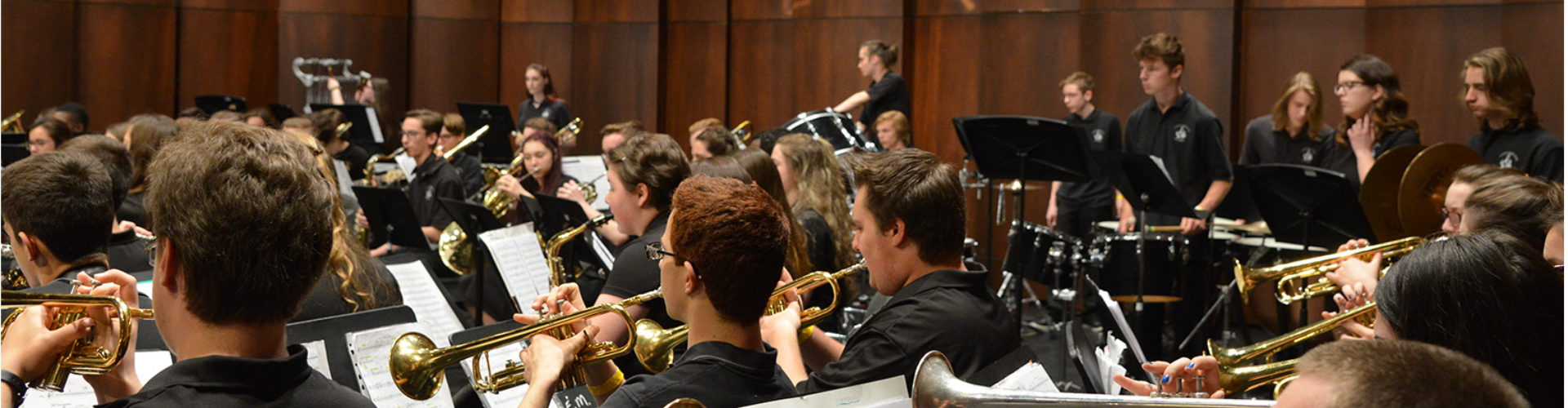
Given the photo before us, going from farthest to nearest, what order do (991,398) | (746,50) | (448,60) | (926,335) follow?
(448,60) < (746,50) < (926,335) < (991,398)

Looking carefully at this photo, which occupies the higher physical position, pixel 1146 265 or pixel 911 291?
pixel 911 291

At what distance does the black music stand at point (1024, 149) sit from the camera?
544cm

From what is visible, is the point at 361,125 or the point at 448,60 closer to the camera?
the point at 361,125

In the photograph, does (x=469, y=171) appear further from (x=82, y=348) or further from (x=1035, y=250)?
(x=82, y=348)

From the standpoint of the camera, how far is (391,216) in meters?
5.73

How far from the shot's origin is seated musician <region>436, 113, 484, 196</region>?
25.2ft

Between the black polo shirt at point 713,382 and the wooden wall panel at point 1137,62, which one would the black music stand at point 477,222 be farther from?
the wooden wall panel at point 1137,62

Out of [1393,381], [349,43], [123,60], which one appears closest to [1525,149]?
[1393,381]

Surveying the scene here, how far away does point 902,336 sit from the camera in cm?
249

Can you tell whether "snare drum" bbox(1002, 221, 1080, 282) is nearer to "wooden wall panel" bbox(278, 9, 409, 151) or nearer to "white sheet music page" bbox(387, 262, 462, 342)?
"white sheet music page" bbox(387, 262, 462, 342)

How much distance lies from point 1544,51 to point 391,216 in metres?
6.07

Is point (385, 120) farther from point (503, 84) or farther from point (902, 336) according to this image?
point (902, 336)

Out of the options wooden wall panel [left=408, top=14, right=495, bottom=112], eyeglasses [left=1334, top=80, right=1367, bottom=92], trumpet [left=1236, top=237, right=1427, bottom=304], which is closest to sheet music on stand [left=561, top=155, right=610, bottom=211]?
A: eyeglasses [left=1334, top=80, right=1367, bottom=92]

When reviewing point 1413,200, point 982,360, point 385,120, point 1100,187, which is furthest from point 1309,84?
point 385,120
